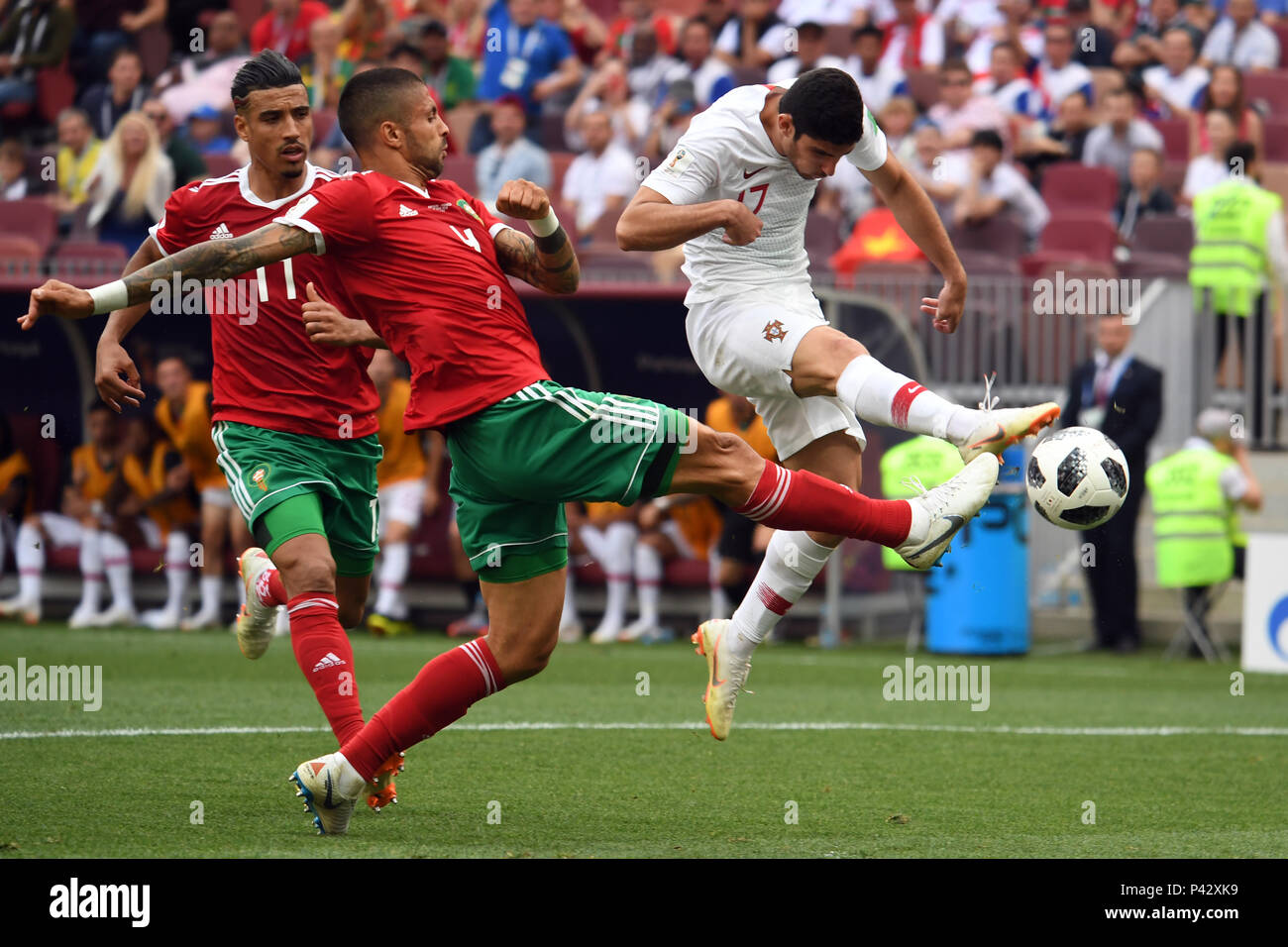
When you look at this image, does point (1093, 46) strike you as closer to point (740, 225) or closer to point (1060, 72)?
point (1060, 72)

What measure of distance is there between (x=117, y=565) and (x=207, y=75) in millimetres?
5898

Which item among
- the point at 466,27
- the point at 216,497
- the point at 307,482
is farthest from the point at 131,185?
the point at 307,482

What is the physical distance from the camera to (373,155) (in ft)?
19.5

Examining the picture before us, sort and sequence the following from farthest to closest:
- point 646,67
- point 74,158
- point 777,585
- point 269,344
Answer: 1. point 646,67
2. point 74,158
3. point 777,585
4. point 269,344

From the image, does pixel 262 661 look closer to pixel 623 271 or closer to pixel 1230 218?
pixel 623 271

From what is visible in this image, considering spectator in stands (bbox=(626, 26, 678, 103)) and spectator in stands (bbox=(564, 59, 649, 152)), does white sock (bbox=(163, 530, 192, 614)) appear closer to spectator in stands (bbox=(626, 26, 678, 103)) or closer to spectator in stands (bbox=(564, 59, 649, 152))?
spectator in stands (bbox=(564, 59, 649, 152))

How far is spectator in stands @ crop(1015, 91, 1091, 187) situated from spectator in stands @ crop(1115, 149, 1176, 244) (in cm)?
81

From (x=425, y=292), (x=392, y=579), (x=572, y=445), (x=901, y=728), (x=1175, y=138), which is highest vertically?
(x=1175, y=138)

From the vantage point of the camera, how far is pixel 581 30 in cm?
1883

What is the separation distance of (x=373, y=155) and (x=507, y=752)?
2976mm

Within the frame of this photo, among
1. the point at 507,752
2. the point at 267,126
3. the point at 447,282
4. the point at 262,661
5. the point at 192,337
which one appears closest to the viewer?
the point at 447,282

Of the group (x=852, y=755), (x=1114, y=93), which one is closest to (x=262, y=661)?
(x=852, y=755)

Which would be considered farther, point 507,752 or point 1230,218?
point 1230,218

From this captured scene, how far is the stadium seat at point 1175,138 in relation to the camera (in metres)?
16.5
